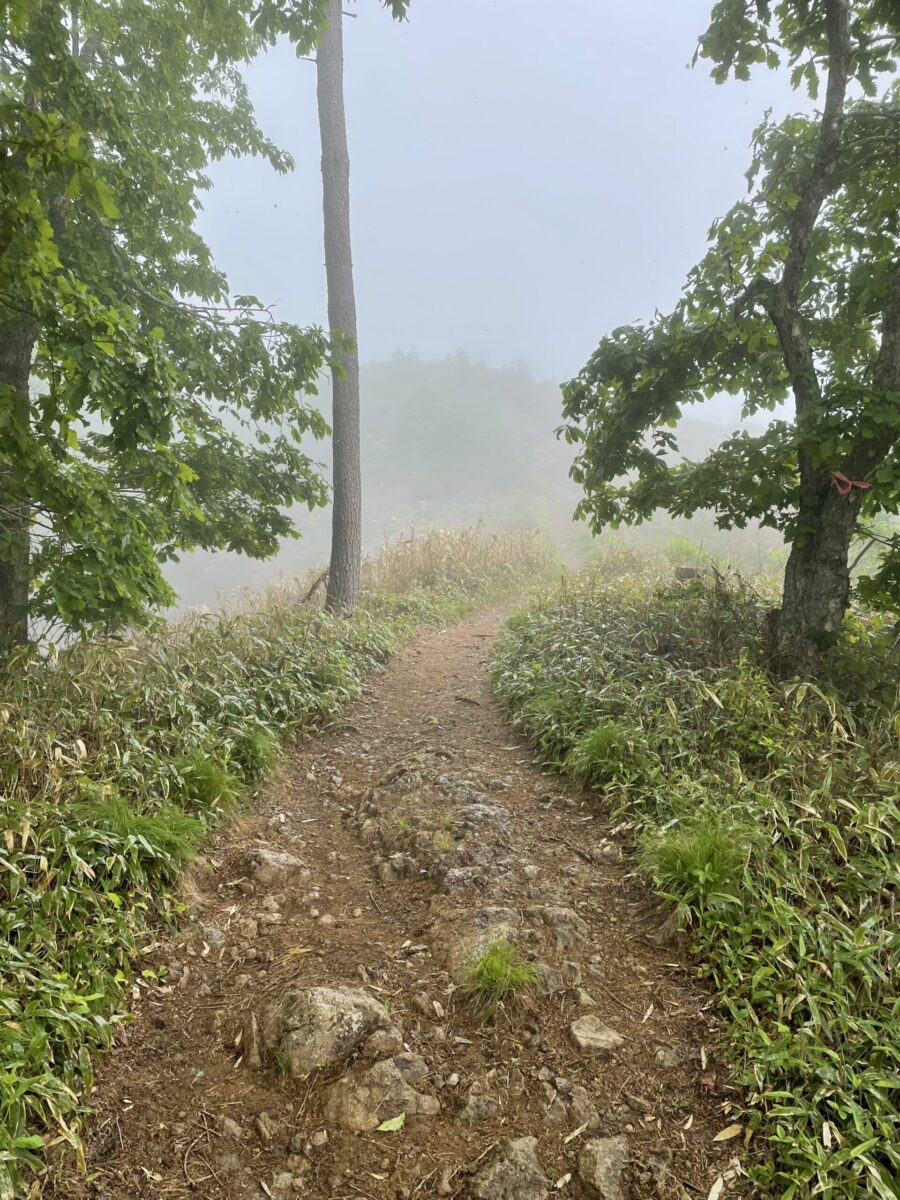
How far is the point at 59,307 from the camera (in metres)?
→ 3.65

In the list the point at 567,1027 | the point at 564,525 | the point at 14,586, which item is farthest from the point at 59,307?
the point at 564,525

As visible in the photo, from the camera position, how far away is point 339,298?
9.12m

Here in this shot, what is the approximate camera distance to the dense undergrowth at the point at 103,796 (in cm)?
223

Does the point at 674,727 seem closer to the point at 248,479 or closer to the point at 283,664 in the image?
the point at 283,664

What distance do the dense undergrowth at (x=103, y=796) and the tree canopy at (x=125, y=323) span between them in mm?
665

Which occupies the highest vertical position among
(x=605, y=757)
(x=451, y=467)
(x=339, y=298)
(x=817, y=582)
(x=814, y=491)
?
(x=451, y=467)

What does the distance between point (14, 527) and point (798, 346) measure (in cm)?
618

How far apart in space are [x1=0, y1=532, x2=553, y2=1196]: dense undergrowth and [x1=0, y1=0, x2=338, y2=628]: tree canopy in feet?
2.18

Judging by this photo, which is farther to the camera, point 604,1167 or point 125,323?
point 125,323

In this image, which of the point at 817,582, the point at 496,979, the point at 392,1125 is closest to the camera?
the point at 392,1125

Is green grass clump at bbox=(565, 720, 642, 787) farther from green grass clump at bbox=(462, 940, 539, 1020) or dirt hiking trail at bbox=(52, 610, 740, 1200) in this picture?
green grass clump at bbox=(462, 940, 539, 1020)

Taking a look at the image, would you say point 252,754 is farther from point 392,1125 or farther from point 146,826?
point 392,1125

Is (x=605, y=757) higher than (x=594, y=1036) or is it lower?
higher

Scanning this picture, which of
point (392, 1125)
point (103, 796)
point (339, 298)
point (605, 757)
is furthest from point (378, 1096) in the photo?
point (339, 298)
